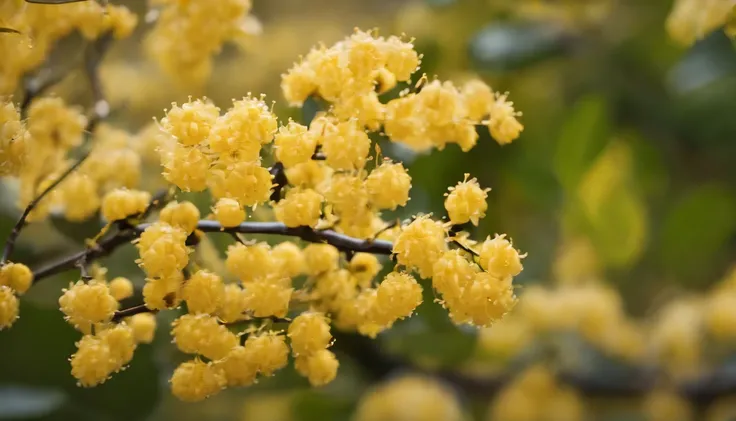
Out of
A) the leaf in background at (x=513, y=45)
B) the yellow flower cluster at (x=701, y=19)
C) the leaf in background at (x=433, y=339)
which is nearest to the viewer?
the yellow flower cluster at (x=701, y=19)

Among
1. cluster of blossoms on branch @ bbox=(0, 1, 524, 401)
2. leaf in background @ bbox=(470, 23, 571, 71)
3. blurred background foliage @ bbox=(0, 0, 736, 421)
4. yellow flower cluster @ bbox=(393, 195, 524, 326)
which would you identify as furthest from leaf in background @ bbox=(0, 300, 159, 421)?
leaf in background @ bbox=(470, 23, 571, 71)

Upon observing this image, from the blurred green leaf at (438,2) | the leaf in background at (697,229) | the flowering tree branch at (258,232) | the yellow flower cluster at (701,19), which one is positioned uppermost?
the leaf in background at (697,229)

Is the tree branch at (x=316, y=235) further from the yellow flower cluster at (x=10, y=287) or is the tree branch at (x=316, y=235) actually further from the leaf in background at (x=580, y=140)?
the leaf in background at (x=580, y=140)

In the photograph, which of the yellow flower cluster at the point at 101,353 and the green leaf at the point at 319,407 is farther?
the green leaf at the point at 319,407

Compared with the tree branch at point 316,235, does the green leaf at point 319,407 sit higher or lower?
higher

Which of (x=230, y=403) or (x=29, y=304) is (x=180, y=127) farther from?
(x=230, y=403)

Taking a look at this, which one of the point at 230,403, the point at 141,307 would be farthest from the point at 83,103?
the point at 230,403

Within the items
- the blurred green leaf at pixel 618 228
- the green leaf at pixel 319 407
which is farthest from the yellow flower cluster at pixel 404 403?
the blurred green leaf at pixel 618 228
